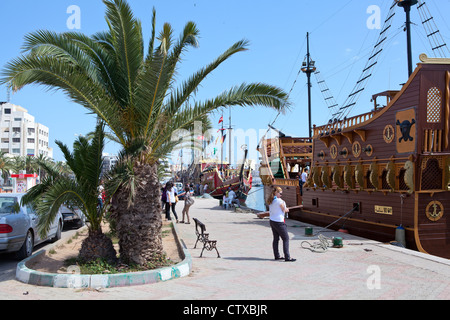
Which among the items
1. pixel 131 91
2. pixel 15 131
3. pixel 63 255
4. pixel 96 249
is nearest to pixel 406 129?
pixel 131 91

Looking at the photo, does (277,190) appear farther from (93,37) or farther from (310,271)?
(93,37)

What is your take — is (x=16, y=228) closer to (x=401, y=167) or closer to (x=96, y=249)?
(x=96, y=249)

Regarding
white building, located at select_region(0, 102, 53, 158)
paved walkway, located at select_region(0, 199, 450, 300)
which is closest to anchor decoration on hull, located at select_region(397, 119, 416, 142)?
paved walkway, located at select_region(0, 199, 450, 300)

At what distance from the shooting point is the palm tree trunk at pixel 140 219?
6977 mm

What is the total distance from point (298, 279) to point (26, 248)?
605cm

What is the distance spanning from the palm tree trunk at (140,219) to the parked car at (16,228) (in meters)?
1.69

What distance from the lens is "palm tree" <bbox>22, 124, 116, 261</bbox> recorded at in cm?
706

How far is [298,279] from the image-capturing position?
6.65m

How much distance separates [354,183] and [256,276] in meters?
8.04

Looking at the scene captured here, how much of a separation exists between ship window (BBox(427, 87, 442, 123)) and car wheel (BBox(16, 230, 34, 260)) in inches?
411

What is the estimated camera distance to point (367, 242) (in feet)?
34.5

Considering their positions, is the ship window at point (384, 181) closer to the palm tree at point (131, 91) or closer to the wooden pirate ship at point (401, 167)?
the wooden pirate ship at point (401, 167)

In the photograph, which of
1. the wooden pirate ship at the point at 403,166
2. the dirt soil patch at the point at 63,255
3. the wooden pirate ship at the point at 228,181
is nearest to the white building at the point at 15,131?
the wooden pirate ship at the point at 228,181
